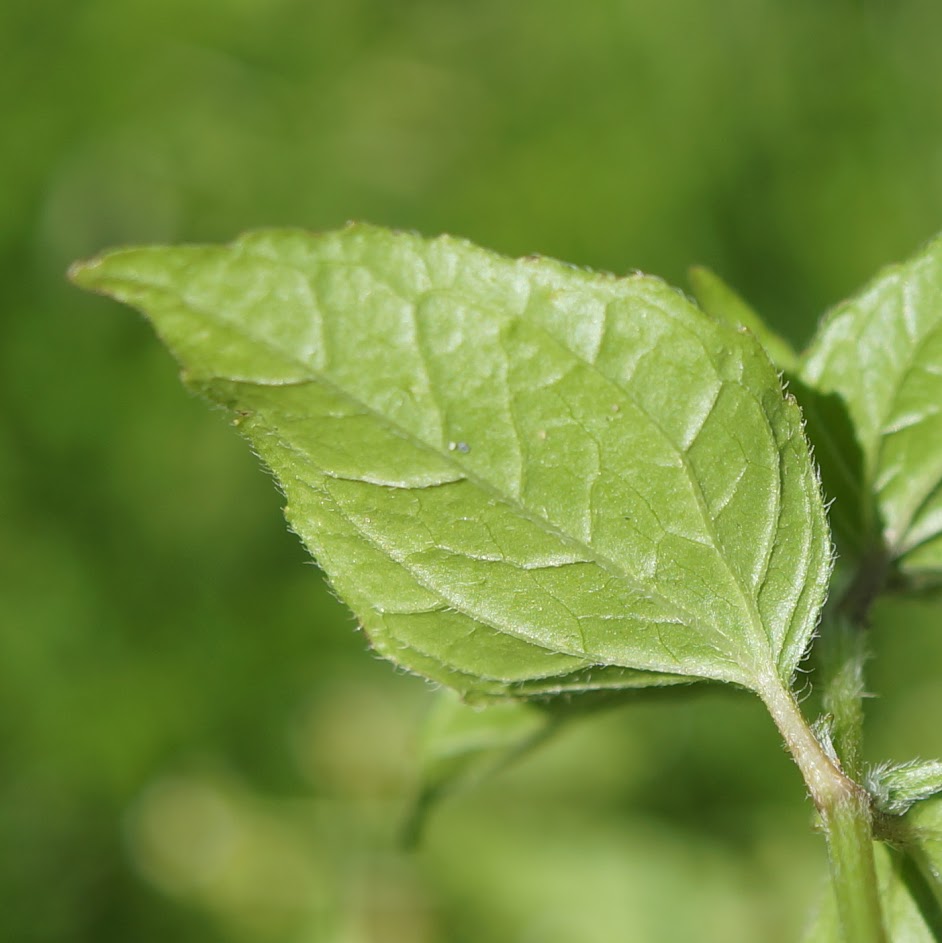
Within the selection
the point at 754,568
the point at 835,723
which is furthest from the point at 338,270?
the point at 835,723

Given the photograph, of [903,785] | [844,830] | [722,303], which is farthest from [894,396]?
[844,830]

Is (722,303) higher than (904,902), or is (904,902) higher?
(722,303)

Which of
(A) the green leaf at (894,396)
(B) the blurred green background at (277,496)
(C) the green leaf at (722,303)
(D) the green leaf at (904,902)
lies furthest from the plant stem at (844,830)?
(B) the blurred green background at (277,496)

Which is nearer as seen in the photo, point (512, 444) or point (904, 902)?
point (512, 444)

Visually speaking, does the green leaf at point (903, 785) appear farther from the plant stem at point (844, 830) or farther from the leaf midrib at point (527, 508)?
the leaf midrib at point (527, 508)

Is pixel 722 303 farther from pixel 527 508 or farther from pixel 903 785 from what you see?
pixel 903 785

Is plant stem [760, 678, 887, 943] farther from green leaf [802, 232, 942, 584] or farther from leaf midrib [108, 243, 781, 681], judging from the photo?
green leaf [802, 232, 942, 584]
